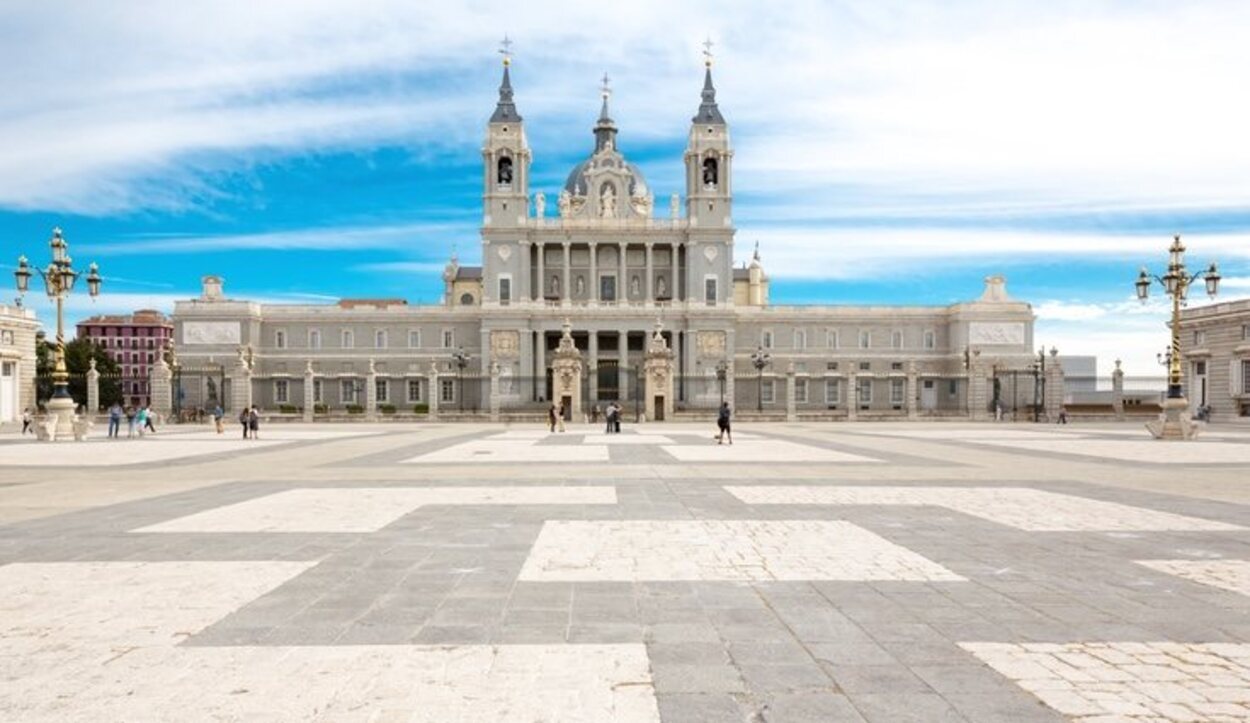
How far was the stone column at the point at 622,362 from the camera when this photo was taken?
7331 centimetres

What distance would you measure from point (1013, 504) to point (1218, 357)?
5464 centimetres

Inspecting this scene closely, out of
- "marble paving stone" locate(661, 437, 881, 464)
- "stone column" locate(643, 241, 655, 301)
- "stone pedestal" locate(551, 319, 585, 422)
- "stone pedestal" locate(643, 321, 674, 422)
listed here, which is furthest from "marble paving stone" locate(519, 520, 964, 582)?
"stone column" locate(643, 241, 655, 301)

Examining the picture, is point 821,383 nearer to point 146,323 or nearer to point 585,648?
point 585,648

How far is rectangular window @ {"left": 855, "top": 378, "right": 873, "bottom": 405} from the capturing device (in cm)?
7888

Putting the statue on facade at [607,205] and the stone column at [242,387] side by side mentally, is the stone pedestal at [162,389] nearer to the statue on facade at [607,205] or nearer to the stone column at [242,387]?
the stone column at [242,387]

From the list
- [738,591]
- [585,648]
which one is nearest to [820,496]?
[738,591]

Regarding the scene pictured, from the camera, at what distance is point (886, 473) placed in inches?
725

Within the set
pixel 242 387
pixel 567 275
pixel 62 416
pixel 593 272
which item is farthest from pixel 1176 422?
pixel 567 275

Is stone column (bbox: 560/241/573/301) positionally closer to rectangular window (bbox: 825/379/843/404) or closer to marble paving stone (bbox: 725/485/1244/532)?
rectangular window (bbox: 825/379/843/404)

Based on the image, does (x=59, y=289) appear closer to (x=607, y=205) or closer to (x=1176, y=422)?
(x=1176, y=422)

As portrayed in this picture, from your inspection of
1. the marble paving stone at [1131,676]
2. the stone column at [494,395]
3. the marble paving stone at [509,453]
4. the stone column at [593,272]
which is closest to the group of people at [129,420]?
the marble paving stone at [509,453]

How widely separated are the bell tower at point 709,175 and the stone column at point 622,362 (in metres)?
11.6

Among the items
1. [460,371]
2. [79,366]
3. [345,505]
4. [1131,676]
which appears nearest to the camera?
[1131,676]

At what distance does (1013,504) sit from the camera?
524 inches
